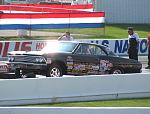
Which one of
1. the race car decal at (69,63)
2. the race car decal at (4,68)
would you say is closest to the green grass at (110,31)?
the race car decal at (69,63)

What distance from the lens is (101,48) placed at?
63.4 ft

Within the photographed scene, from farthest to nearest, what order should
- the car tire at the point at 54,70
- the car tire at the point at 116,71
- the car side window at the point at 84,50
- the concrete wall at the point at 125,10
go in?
the concrete wall at the point at 125,10, the car tire at the point at 116,71, the car side window at the point at 84,50, the car tire at the point at 54,70

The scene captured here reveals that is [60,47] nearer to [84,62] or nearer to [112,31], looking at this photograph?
[84,62]

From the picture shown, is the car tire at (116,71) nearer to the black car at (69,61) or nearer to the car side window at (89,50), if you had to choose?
the black car at (69,61)

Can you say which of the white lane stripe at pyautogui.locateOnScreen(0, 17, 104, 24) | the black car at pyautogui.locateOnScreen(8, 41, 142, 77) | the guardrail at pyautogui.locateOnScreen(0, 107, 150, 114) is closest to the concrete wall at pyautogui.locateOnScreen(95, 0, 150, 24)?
the white lane stripe at pyautogui.locateOnScreen(0, 17, 104, 24)

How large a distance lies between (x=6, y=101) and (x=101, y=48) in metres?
5.83

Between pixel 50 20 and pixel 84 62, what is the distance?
19303 mm

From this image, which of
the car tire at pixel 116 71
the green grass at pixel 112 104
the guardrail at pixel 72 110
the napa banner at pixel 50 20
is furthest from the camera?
the napa banner at pixel 50 20

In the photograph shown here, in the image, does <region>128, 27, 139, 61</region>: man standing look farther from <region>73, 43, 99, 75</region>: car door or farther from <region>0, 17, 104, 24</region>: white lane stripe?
<region>0, 17, 104, 24</region>: white lane stripe

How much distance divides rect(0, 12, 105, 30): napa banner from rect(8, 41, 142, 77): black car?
60.3 ft

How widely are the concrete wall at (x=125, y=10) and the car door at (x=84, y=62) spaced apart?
1343 inches

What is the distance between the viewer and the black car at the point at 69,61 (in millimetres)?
18094

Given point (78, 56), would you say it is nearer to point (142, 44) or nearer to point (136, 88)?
point (136, 88)

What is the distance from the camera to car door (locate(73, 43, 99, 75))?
1877 cm
